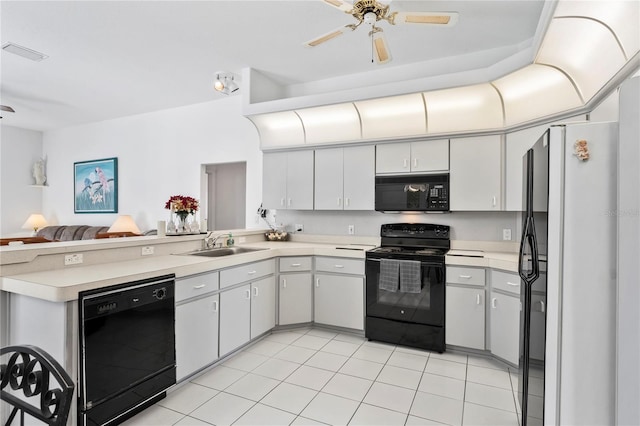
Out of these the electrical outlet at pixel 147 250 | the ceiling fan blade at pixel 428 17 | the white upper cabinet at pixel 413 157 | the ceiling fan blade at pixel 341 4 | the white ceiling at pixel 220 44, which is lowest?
the electrical outlet at pixel 147 250

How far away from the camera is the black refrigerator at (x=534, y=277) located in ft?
5.23

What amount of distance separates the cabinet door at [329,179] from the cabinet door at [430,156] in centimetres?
87

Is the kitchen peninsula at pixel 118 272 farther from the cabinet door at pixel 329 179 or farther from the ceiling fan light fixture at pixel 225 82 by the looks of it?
the ceiling fan light fixture at pixel 225 82

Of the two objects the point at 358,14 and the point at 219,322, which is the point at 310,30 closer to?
the point at 358,14

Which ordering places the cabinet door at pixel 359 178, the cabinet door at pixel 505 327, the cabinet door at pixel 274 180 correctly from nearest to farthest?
the cabinet door at pixel 505 327, the cabinet door at pixel 359 178, the cabinet door at pixel 274 180

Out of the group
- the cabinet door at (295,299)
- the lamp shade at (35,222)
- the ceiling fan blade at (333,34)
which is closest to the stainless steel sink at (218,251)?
the cabinet door at (295,299)

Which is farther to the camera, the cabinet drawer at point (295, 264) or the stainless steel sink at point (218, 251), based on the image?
the cabinet drawer at point (295, 264)

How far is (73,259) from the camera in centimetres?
231

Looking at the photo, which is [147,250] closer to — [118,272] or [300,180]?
[118,272]

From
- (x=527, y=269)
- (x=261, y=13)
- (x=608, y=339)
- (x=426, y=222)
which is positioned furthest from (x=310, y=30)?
(x=608, y=339)

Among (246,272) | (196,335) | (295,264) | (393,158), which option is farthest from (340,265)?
(196,335)

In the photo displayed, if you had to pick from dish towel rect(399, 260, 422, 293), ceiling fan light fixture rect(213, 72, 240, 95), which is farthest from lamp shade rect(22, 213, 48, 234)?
dish towel rect(399, 260, 422, 293)

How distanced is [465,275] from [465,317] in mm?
385

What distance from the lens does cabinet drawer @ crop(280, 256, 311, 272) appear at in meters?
3.63
